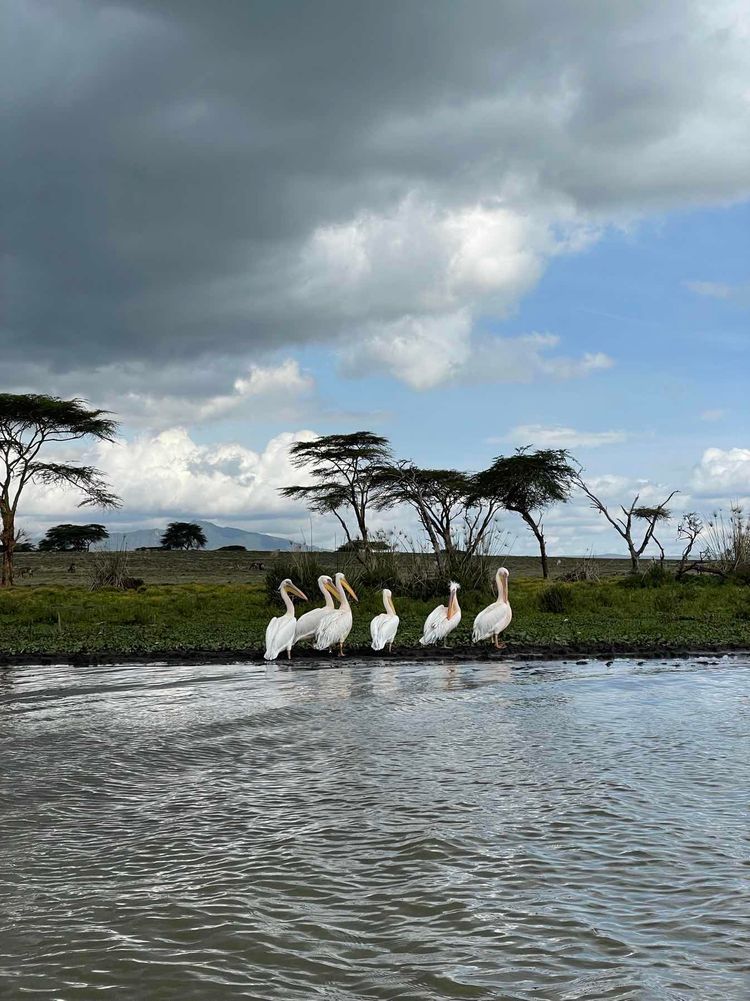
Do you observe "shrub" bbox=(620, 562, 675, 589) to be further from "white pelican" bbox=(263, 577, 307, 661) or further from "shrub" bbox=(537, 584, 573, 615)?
"white pelican" bbox=(263, 577, 307, 661)

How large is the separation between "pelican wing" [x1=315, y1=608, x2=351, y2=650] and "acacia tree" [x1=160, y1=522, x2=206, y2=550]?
2066 inches

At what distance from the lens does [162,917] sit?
3.30m

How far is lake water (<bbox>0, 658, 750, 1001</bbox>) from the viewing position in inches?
112

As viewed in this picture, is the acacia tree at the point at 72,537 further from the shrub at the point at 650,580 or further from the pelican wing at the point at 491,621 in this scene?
the pelican wing at the point at 491,621

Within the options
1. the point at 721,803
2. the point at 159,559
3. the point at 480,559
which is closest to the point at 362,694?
the point at 721,803

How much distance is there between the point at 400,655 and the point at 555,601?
771cm

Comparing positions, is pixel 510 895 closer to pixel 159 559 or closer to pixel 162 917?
pixel 162 917

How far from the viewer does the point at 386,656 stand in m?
13.4

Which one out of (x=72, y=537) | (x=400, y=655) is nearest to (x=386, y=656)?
(x=400, y=655)

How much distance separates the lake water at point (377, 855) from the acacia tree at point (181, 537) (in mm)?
58690

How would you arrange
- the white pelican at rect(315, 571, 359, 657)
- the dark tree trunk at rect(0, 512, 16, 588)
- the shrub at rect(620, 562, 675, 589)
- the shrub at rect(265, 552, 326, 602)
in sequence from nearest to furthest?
the white pelican at rect(315, 571, 359, 657) → the shrub at rect(265, 552, 326, 602) → the shrub at rect(620, 562, 675, 589) → the dark tree trunk at rect(0, 512, 16, 588)

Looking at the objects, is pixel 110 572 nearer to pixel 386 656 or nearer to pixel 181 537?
pixel 386 656

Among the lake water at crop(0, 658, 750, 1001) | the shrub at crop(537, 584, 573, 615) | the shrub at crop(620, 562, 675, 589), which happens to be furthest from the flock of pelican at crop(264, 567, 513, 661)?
the shrub at crop(620, 562, 675, 589)

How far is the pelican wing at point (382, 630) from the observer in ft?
44.3
